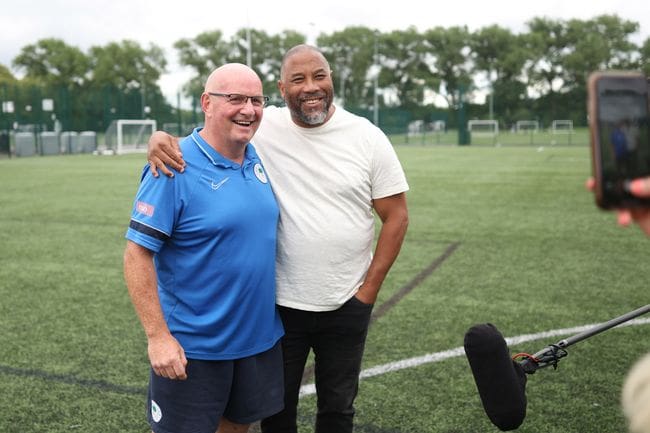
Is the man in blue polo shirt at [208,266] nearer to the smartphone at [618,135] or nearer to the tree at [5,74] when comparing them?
the smartphone at [618,135]

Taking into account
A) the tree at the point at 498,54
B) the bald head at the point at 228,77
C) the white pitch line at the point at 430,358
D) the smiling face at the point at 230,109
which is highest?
the tree at the point at 498,54

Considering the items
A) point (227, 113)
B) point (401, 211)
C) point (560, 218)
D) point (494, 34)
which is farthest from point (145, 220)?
point (494, 34)

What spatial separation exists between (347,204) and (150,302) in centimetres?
95

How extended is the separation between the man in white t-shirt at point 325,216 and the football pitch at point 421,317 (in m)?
0.86

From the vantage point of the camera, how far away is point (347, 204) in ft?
9.74

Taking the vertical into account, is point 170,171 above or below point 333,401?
above

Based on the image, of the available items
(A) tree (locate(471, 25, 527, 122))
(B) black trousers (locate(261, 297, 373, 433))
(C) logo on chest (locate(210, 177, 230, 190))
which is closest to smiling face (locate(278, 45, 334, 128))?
(C) logo on chest (locate(210, 177, 230, 190))

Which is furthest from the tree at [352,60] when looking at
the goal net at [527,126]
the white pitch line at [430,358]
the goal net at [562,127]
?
the white pitch line at [430,358]

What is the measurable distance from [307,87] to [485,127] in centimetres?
4678

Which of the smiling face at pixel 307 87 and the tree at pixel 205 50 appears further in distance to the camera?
the tree at pixel 205 50

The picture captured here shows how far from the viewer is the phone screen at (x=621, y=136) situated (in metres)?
1.13

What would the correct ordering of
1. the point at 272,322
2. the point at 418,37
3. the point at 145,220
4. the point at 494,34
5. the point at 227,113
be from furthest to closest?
1. the point at 418,37
2. the point at 494,34
3. the point at 272,322
4. the point at 227,113
5. the point at 145,220

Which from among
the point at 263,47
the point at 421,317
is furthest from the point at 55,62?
the point at 421,317

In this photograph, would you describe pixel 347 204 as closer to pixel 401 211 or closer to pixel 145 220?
pixel 401 211
